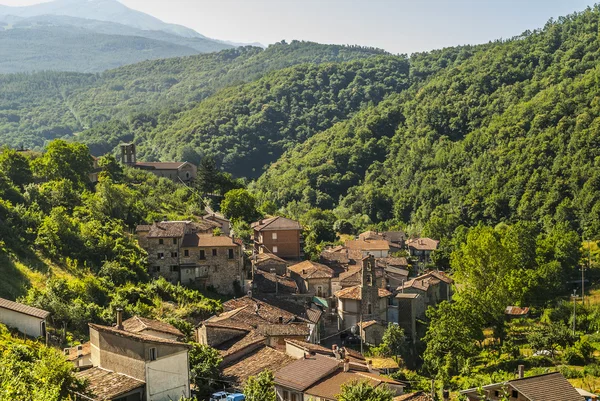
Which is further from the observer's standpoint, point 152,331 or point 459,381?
point 459,381

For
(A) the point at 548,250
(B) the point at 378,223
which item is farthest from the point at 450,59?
(A) the point at 548,250

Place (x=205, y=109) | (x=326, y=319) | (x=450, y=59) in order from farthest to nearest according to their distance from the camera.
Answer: (x=450, y=59), (x=205, y=109), (x=326, y=319)

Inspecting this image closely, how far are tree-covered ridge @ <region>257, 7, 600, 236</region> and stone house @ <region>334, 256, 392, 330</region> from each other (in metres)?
42.7

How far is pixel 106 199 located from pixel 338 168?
7490cm

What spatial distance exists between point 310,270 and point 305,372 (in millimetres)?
25187

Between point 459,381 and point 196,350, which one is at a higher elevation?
point 196,350

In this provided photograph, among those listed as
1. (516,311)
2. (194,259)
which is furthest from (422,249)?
(194,259)

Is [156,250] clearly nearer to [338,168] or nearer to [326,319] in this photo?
[326,319]

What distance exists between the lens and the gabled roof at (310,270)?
175 ft

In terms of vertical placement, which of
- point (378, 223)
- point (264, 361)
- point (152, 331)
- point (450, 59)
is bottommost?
point (378, 223)

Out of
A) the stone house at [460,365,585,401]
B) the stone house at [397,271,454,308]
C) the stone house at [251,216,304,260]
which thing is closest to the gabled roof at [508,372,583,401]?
the stone house at [460,365,585,401]

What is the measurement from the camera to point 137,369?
2544 centimetres

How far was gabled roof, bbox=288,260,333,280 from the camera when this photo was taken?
175ft

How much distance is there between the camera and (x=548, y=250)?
67.5 metres
